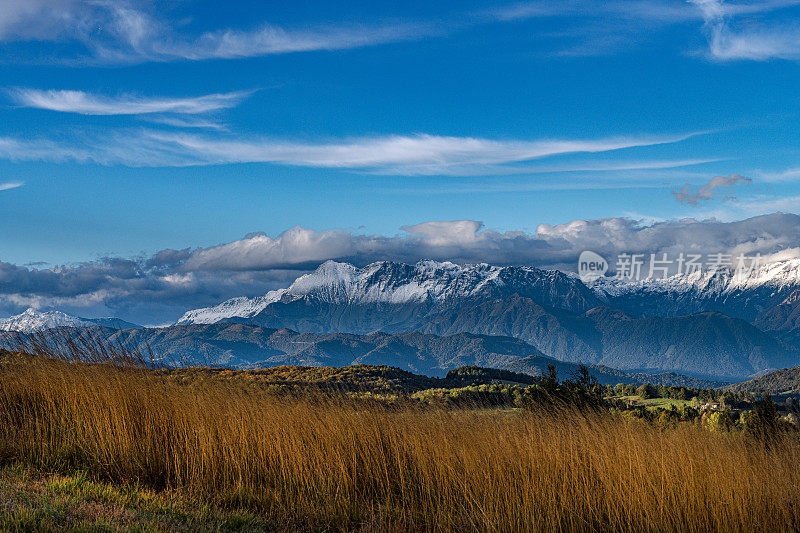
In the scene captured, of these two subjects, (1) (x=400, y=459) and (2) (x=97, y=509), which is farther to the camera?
(1) (x=400, y=459)

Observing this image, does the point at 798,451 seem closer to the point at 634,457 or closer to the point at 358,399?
the point at 634,457

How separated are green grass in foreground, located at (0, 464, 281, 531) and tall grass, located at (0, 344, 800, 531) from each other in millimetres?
516

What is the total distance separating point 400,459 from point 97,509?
3404 mm

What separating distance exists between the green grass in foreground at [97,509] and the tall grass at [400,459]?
1.69 feet

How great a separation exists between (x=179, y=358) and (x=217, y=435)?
3343mm

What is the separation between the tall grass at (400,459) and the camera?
6027mm

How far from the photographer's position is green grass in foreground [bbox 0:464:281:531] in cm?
516

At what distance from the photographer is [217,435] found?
7.65m

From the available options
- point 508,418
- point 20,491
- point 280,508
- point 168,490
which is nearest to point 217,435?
point 168,490

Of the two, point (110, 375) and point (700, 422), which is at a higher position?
point (110, 375)

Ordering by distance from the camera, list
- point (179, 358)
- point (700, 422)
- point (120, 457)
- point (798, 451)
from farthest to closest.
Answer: point (179, 358)
point (700, 422)
point (120, 457)
point (798, 451)

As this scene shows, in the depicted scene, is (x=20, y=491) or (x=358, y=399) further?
(x=358, y=399)

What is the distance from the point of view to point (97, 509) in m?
5.70

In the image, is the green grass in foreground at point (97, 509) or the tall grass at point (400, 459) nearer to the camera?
the green grass in foreground at point (97, 509)
